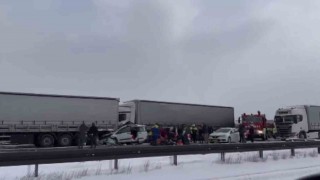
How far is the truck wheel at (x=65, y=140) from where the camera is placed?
31.3 meters

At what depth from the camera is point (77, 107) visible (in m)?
32.9

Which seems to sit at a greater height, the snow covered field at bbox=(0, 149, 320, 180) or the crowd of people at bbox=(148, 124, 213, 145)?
the crowd of people at bbox=(148, 124, 213, 145)

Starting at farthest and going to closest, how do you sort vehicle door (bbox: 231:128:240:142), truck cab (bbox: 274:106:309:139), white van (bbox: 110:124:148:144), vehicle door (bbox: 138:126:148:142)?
truck cab (bbox: 274:106:309:139) < vehicle door (bbox: 231:128:240:142) < vehicle door (bbox: 138:126:148:142) < white van (bbox: 110:124:148:144)

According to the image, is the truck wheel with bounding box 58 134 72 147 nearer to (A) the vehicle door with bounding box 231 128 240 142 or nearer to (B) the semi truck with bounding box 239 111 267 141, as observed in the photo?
(A) the vehicle door with bounding box 231 128 240 142

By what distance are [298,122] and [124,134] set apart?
17087 mm

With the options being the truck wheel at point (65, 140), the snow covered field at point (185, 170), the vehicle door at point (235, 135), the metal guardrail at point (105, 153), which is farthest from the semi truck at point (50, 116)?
the metal guardrail at point (105, 153)

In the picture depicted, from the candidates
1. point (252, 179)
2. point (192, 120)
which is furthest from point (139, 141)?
point (252, 179)

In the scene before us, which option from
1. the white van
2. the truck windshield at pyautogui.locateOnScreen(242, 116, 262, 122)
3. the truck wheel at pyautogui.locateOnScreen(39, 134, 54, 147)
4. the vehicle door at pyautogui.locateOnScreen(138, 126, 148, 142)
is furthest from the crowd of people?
the truck wheel at pyautogui.locateOnScreen(39, 134, 54, 147)

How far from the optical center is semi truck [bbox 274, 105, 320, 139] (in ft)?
130

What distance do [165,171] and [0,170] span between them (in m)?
5.38

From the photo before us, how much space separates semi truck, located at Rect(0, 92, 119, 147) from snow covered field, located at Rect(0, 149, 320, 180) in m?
14.6

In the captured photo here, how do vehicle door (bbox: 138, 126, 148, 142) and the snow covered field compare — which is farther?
vehicle door (bbox: 138, 126, 148, 142)

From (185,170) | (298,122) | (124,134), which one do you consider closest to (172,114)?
(124,134)

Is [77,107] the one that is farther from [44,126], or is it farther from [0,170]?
[0,170]
